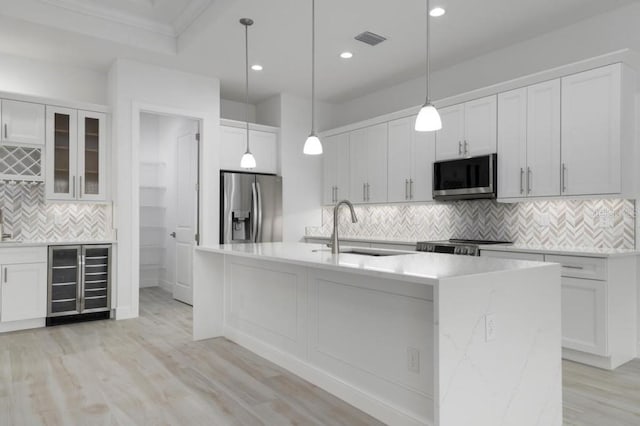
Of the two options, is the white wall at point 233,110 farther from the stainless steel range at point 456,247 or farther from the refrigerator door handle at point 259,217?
the stainless steel range at point 456,247

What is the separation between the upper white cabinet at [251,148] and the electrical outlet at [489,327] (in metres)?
4.30

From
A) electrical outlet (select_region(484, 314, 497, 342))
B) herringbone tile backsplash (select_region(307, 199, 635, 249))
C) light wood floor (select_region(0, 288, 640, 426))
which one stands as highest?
herringbone tile backsplash (select_region(307, 199, 635, 249))

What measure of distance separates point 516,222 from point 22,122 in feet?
16.9

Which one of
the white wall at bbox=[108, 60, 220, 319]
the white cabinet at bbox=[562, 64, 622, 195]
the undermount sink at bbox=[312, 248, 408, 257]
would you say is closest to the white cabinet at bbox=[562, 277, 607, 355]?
the white cabinet at bbox=[562, 64, 622, 195]

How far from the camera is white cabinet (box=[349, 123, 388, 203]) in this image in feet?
17.8

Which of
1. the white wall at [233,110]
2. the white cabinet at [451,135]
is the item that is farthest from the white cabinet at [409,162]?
the white wall at [233,110]

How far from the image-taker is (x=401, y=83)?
5.65 meters

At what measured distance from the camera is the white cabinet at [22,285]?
4.20m

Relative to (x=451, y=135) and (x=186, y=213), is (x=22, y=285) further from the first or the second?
(x=451, y=135)

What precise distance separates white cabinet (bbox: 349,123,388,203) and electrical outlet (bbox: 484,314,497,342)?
346 centimetres

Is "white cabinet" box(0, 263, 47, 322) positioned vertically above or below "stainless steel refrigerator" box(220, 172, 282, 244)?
below

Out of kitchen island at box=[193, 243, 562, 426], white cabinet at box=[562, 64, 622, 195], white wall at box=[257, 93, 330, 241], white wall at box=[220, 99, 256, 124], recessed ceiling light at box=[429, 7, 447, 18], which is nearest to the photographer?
kitchen island at box=[193, 243, 562, 426]

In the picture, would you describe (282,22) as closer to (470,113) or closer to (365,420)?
(470,113)

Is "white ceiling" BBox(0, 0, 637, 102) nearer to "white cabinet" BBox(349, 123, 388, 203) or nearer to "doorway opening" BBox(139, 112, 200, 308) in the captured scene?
"white cabinet" BBox(349, 123, 388, 203)
